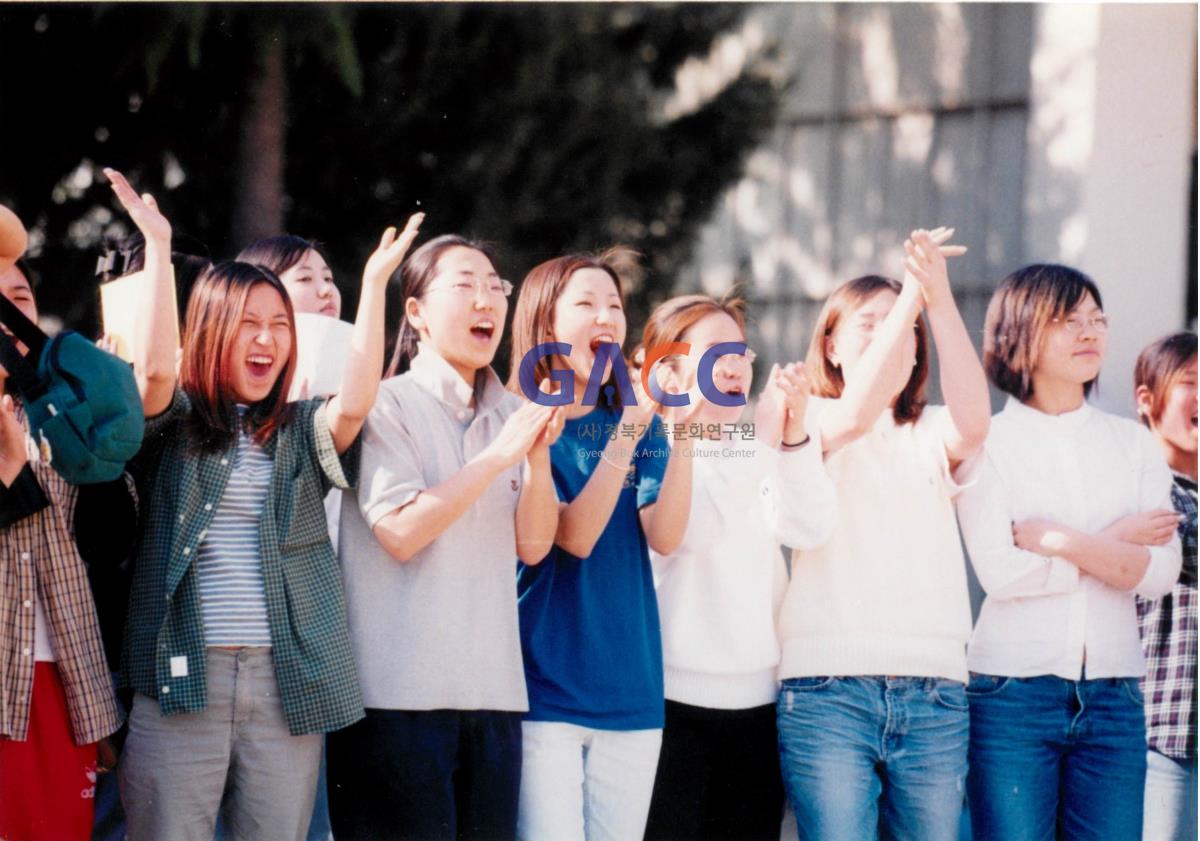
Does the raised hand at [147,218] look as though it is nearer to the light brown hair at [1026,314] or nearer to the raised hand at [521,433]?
the raised hand at [521,433]

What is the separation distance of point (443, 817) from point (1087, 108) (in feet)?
8.47

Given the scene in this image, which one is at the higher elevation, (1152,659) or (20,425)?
(20,425)

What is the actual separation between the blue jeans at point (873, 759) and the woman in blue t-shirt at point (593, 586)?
294 mm

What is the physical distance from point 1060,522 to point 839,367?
0.55 meters

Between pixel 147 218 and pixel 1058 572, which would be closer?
pixel 147 218

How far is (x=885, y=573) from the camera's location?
9.20 feet

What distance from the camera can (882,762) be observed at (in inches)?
107

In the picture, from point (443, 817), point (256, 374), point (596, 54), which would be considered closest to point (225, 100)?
point (596, 54)

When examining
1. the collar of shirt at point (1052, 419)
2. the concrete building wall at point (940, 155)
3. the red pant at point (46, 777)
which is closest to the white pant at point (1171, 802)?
the collar of shirt at point (1052, 419)

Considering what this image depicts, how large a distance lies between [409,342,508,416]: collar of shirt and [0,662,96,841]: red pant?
0.84 meters

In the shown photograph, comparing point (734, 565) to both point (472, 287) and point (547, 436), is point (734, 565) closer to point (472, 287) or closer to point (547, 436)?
point (547, 436)

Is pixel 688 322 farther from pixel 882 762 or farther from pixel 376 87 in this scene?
pixel 376 87

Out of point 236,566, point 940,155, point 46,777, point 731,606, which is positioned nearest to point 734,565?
point 731,606

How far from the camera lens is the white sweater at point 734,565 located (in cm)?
276
